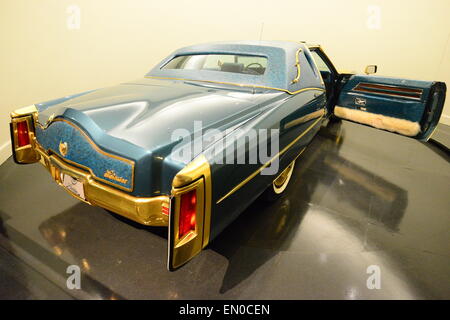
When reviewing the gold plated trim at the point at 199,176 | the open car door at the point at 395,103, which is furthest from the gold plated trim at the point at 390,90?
the gold plated trim at the point at 199,176

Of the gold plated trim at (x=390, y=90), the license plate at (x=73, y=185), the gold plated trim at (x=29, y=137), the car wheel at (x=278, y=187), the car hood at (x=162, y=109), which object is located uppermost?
the gold plated trim at (x=390, y=90)

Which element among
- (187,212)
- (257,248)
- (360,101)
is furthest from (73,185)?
(360,101)

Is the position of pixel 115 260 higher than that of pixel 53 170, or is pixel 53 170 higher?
pixel 53 170

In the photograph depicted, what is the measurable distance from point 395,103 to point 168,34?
3.70 meters

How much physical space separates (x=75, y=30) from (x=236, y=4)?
9.57 feet

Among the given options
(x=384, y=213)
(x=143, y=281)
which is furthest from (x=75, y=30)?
(x=384, y=213)

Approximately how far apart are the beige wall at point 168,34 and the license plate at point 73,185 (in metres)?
1.74

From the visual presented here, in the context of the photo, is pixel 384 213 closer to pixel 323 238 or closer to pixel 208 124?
pixel 323 238

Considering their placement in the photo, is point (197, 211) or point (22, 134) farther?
point (22, 134)

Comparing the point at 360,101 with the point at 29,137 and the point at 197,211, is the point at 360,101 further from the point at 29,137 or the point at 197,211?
the point at 29,137

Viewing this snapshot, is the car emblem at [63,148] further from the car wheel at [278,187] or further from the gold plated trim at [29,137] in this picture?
the car wheel at [278,187]

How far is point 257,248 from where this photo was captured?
167 cm

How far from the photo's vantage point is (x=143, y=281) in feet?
4.58

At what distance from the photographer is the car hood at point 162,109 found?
1.20 meters
